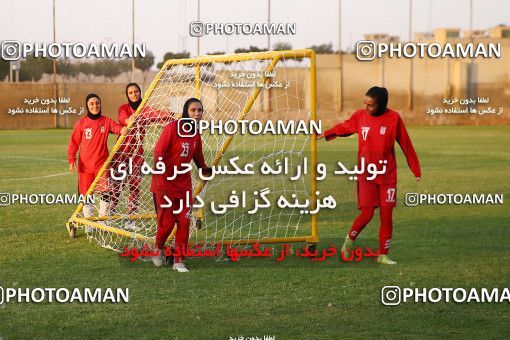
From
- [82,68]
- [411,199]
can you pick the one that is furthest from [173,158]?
[82,68]

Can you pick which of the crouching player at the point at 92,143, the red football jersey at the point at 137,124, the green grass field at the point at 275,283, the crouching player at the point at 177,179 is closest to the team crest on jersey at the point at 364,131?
the green grass field at the point at 275,283

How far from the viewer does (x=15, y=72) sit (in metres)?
55.4

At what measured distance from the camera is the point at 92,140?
12.9 meters

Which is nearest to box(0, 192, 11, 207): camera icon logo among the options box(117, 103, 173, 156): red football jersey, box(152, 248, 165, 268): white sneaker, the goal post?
the goal post

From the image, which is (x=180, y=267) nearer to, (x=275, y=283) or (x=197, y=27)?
(x=275, y=283)

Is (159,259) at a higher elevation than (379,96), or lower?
lower

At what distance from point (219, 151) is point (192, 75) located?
2864 millimetres

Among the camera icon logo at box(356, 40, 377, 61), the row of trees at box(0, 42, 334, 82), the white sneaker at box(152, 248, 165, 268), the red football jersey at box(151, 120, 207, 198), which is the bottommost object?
the white sneaker at box(152, 248, 165, 268)

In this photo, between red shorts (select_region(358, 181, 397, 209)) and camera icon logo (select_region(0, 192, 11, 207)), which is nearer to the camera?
red shorts (select_region(358, 181, 397, 209))

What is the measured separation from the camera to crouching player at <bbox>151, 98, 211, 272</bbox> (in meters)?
9.80

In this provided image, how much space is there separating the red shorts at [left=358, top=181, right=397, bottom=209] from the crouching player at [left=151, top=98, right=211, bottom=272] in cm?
189

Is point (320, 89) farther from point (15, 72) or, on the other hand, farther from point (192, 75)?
point (192, 75)

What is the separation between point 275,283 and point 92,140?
4.57m

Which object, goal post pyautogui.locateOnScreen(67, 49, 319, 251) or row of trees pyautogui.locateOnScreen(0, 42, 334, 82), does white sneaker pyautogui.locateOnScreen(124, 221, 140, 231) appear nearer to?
goal post pyautogui.locateOnScreen(67, 49, 319, 251)
